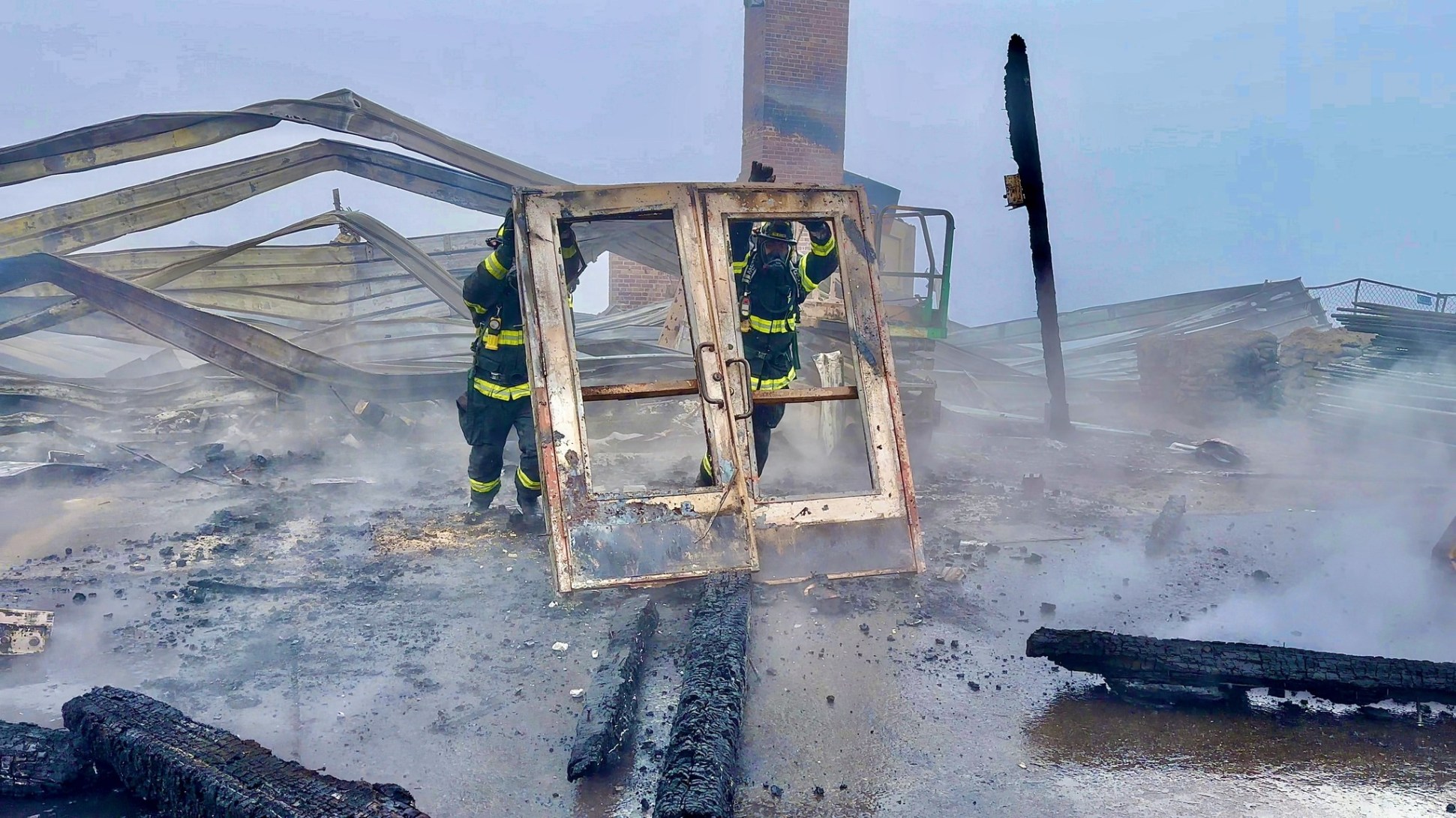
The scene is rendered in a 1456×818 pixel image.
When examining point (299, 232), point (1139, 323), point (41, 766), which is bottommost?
point (1139, 323)

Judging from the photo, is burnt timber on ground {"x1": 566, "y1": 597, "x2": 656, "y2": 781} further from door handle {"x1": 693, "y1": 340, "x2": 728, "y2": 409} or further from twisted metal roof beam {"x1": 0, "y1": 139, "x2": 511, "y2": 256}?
twisted metal roof beam {"x1": 0, "y1": 139, "x2": 511, "y2": 256}

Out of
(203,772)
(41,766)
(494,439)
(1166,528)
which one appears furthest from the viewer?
(1166,528)

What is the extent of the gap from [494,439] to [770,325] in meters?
1.75

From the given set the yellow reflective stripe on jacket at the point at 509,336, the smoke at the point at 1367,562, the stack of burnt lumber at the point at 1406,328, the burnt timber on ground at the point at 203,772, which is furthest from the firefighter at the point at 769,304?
the stack of burnt lumber at the point at 1406,328

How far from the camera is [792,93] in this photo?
13.2 metres

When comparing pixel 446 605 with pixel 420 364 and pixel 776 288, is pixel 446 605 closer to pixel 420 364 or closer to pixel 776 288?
pixel 776 288

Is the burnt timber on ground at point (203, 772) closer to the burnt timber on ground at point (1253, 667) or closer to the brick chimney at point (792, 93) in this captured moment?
the burnt timber on ground at point (1253, 667)

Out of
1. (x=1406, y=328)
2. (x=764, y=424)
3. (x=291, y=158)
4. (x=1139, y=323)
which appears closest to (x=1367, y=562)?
(x=764, y=424)

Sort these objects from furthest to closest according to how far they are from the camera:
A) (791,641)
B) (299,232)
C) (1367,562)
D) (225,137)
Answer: (299,232) → (225,137) → (1367,562) → (791,641)

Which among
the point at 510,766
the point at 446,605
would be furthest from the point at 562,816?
the point at 446,605

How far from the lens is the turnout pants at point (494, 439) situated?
519 centimetres

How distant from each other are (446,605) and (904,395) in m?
4.64

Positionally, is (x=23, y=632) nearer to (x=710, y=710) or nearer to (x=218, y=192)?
(x=710, y=710)

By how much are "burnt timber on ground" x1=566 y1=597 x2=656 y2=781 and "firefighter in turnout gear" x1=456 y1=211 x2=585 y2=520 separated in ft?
4.67
